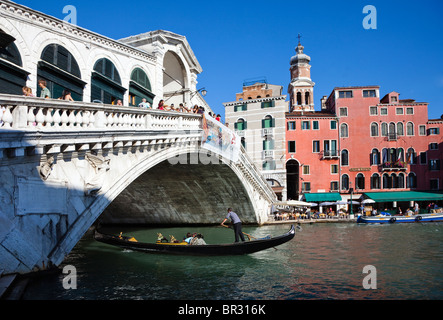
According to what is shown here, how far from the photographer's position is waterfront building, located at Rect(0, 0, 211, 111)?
7.91 meters

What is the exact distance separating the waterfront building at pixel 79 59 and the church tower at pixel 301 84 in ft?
78.8

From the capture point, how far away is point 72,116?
6.50 metres

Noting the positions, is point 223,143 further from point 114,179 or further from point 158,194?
point 114,179

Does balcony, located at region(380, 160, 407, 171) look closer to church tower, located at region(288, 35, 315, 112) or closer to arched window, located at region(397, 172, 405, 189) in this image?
arched window, located at region(397, 172, 405, 189)

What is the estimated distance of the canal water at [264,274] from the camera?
6.52 metres

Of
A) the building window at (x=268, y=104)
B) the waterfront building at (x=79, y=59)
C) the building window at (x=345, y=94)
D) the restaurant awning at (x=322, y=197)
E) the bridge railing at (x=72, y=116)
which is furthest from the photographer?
the building window at (x=268, y=104)

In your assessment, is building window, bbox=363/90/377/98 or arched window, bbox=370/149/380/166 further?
building window, bbox=363/90/377/98

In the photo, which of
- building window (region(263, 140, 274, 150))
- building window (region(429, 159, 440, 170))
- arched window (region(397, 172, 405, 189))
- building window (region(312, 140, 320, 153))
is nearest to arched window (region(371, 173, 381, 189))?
arched window (region(397, 172, 405, 189))

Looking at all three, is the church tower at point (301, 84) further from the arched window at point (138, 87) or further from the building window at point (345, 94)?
the arched window at point (138, 87)

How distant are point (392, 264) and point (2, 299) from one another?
872 centimetres

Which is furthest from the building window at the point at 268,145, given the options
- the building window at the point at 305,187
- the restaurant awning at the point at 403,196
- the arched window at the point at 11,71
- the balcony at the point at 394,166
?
the arched window at the point at 11,71

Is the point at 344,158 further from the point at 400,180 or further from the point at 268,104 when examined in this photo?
the point at 268,104

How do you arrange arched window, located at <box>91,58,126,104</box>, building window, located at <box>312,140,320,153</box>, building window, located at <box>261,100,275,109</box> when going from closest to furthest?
arched window, located at <box>91,58,126,104</box> → building window, located at <box>312,140,320,153</box> → building window, located at <box>261,100,275,109</box>

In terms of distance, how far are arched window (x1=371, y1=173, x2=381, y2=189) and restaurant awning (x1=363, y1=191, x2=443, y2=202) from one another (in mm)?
743
